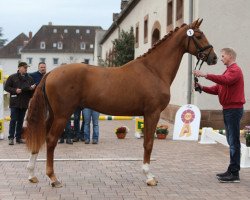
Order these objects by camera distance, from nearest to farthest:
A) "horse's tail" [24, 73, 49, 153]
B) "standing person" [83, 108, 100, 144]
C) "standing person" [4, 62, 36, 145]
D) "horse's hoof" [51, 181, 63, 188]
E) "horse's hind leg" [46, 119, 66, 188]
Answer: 1. "horse's hoof" [51, 181, 63, 188]
2. "horse's hind leg" [46, 119, 66, 188]
3. "horse's tail" [24, 73, 49, 153]
4. "standing person" [4, 62, 36, 145]
5. "standing person" [83, 108, 100, 144]

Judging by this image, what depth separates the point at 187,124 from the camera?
41.2ft

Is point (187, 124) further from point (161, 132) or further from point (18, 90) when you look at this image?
point (18, 90)

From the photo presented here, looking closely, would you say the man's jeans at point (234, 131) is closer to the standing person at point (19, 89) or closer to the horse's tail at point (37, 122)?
the horse's tail at point (37, 122)

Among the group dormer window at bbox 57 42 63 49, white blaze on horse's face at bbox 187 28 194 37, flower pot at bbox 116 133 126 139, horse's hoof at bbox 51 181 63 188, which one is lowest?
horse's hoof at bbox 51 181 63 188

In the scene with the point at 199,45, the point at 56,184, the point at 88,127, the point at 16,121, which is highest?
the point at 199,45

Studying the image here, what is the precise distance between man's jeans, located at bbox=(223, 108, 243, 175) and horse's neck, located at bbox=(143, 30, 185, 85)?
106cm

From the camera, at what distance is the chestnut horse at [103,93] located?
677 centimetres

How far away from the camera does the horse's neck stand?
23.6 feet

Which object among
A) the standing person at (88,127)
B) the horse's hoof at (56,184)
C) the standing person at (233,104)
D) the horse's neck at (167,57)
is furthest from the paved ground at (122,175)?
the horse's neck at (167,57)

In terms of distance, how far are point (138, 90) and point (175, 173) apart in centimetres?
176

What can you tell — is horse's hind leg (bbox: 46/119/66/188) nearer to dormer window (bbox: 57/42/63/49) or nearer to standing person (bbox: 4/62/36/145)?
standing person (bbox: 4/62/36/145)

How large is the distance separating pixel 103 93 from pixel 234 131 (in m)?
2.14

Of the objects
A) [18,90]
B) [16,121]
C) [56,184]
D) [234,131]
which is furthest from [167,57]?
[16,121]

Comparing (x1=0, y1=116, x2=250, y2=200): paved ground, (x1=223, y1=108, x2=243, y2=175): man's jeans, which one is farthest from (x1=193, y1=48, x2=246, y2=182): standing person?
(x1=0, y1=116, x2=250, y2=200): paved ground
